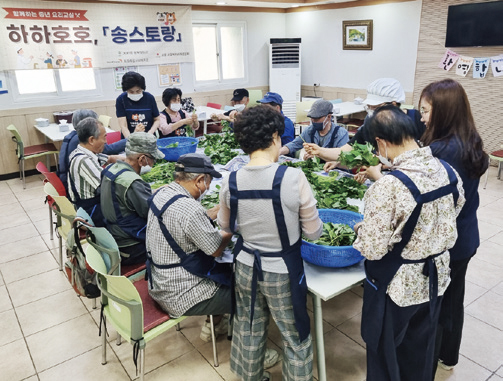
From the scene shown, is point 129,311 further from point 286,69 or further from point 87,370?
point 286,69

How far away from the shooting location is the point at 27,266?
3.78 metres

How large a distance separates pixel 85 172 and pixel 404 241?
228cm

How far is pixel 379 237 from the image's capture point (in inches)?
61.0

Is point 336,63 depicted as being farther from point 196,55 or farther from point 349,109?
point 196,55

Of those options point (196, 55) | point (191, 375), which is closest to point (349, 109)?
point (196, 55)

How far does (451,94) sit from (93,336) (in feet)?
8.92

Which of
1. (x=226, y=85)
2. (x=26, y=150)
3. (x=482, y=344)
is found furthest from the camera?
(x=226, y=85)

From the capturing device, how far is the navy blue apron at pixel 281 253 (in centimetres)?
168

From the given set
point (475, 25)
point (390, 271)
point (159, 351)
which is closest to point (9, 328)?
point (159, 351)

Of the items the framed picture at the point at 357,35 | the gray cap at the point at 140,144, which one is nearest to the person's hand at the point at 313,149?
the gray cap at the point at 140,144

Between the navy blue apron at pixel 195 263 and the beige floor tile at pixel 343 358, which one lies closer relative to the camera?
the navy blue apron at pixel 195 263

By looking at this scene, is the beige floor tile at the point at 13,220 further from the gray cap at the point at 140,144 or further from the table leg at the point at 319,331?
the table leg at the point at 319,331

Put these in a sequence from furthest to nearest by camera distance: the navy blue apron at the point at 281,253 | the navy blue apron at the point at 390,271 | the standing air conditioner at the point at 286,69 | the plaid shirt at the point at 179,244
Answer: the standing air conditioner at the point at 286,69
the plaid shirt at the point at 179,244
the navy blue apron at the point at 281,253
the navy blue apron at the point at 390,271

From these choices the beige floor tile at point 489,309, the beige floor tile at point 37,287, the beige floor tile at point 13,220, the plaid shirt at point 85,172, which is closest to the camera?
the beige floor tile at point 489,309
